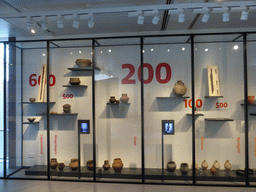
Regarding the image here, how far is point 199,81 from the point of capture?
3982mm

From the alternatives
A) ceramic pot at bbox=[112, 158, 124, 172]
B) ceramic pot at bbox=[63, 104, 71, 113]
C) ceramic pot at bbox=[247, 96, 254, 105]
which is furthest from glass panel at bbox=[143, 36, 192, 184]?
ceramic pot at bbox=[63, 104, 71, 113]

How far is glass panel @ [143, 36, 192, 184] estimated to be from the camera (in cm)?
392

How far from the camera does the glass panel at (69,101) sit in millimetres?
4176

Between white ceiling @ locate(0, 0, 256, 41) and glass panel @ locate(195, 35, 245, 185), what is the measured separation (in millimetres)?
402

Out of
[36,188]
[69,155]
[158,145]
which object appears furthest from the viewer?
[69,155]

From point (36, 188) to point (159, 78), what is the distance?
2955 millimetres

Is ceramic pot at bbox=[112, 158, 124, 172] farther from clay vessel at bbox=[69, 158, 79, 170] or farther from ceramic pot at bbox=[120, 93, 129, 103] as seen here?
ceramic pot at bbox=[120, 93, 129, 103]

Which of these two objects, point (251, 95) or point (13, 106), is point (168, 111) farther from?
point (13, 106)

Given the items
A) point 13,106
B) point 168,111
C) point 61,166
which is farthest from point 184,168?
point 13,106

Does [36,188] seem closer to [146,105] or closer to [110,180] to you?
[110,180]

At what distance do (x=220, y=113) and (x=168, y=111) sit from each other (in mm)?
965

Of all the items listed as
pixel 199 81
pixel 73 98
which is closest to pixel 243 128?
pixel 199 81

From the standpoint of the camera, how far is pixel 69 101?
4.28m

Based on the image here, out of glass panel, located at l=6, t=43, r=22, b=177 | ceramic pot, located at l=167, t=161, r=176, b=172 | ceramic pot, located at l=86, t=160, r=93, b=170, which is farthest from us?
glass panel, located at l=6, t=43, r=22, b=177
